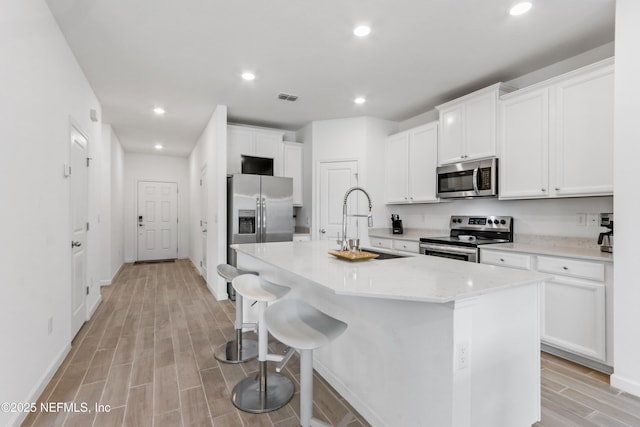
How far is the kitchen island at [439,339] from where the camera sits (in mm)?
1283

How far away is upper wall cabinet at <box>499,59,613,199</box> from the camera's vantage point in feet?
8.14

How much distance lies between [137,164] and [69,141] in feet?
17.1

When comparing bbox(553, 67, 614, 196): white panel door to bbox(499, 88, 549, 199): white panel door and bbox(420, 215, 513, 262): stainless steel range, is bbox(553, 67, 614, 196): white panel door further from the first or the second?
bbox(420, 215, 513, 262): stainless steel range

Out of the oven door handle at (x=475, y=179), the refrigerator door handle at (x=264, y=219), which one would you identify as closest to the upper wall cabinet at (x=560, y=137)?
the oven door handle at (x=475, y=179)

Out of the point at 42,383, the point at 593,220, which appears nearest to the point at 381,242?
the point at 593,220

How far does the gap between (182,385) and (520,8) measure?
362cm

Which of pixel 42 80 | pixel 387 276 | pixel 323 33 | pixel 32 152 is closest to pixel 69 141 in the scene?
pixel 42 80

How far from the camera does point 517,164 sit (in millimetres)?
3084

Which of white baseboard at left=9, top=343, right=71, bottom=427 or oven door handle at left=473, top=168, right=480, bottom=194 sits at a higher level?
oven door handle at left=473, top=168, right=480, bottom=194

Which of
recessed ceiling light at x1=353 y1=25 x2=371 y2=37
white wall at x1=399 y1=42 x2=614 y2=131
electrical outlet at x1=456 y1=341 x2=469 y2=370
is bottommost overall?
electrical outlet at x1=456 y1=341 x2=469 y2=370

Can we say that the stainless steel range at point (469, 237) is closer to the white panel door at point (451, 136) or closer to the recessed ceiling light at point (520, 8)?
the white panel door at point (451, 136)

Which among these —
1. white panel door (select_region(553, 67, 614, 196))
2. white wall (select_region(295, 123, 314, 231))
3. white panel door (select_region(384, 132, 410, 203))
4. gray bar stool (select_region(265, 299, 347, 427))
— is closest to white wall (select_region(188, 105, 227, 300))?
white wall (select_region(295, 123, 314, 231))

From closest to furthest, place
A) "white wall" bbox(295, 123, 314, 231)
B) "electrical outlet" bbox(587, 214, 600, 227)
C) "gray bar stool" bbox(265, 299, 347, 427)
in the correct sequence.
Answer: "gray bar stool" bbox(265, 299, 347, 427) → "electrical outlet" bbox(587, 214, 600, 227) → "white wall" bbox(295, 123, 314, 231)

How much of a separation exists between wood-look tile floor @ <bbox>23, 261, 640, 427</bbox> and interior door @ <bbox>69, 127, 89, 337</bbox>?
256 mm
